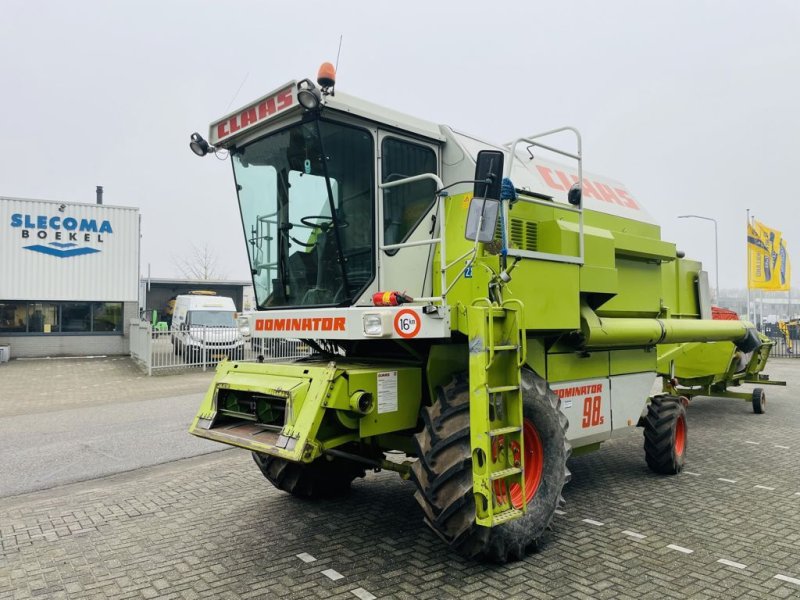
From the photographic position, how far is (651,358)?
6.72m

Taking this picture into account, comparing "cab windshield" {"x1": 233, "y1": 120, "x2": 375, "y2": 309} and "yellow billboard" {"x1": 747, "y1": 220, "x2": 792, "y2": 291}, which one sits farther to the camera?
"yellow billboard" {"x1": 747, "y1": 220, "x2": 792, "y2": 291}

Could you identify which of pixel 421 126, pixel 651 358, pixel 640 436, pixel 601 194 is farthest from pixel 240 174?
pixel 640 436

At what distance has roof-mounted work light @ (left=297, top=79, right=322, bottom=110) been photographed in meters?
4.07

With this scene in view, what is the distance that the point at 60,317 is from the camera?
22.0 metres

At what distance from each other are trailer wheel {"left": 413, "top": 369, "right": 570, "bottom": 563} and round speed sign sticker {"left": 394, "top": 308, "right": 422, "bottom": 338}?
0.49m

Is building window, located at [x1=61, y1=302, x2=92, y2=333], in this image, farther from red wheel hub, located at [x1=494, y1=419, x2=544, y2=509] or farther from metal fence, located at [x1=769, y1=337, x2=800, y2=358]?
Result: metal fence, located at [x1=769, y1=337, x2=800, y2=358]

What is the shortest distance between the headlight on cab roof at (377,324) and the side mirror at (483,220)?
30.8 inches

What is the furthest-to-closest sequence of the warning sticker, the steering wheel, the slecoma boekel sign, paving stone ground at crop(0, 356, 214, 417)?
1. the slecoma boekel sign
2. paving stone ground at crop(0, 356, 214, 417)
3. the steering wheel
4. the warning sticker

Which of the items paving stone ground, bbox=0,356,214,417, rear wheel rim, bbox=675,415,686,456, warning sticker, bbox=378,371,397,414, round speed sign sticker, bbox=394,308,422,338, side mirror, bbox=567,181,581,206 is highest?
side mirror, bbox=567,181,581,206

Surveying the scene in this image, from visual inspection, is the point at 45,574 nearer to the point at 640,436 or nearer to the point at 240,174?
the point at 240,174

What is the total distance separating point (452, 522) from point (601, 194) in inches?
167

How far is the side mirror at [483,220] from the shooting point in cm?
388

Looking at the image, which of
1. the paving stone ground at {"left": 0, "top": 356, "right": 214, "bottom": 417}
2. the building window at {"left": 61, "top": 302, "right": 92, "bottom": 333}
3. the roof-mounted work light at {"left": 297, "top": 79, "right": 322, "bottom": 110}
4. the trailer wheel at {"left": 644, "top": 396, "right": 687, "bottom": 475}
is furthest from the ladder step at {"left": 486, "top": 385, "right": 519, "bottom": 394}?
the building window at {"left": 61, "top": 302, "right": 92, "bottom": 333}

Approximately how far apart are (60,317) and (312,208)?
20787 mm
